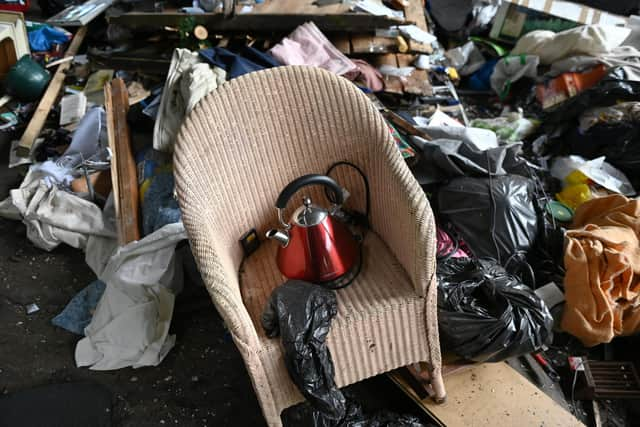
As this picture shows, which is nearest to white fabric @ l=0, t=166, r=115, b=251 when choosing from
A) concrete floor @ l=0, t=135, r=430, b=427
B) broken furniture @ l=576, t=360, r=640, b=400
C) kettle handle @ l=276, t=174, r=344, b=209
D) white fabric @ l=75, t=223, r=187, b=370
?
concrete floor @ l=0, t=135, r=430, b=427

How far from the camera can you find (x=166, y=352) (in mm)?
1917

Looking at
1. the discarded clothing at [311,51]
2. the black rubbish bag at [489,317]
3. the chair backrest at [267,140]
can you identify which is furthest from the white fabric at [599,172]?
the chair backrest at [267,140]

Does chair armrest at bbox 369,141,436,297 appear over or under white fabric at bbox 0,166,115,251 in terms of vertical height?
over

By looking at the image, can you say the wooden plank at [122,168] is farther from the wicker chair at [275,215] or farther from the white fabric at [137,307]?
the wicker chair at [275,215]

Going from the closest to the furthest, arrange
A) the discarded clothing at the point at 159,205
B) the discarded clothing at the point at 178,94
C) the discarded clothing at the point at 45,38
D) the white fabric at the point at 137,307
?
the white fabric at the point at 137,307 < the discarded clothing at the point at 159,205 < the discarded clothing at the point at 178,94 < the discarded clothing at the point at 45,38

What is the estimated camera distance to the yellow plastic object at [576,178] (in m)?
2.28

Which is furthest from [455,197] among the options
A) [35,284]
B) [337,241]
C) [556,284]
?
[35,284]

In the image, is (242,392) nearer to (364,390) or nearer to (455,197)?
(364,390)

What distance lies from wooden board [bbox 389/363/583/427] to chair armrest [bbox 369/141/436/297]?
46 centimetres

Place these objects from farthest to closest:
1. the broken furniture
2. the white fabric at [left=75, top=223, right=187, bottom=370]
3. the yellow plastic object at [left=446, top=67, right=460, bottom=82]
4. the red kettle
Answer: the yellow plastic object at [left=446, top=67, right=460, bottom=82] → the white fabric at [left=75, top=223, right=187, bottom=370] → the broken furniture → the red kettle

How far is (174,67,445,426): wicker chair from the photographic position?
1325 mm

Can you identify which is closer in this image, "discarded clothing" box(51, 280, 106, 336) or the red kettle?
the red kettle

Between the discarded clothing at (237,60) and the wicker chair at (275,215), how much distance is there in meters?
0.89

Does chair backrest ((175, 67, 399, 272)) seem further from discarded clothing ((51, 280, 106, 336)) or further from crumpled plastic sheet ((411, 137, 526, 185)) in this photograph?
discarded clothing ((51, 280, 106, 336))
